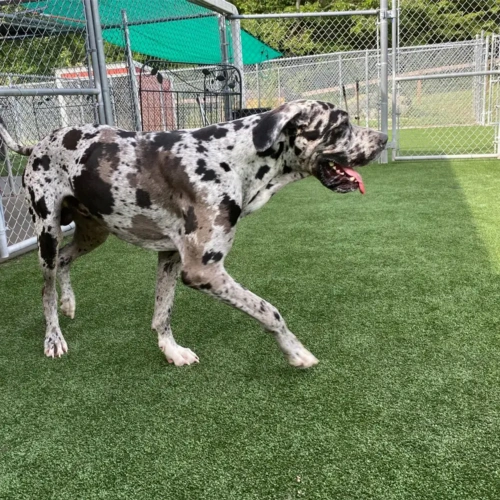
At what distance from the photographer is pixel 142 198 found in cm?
238

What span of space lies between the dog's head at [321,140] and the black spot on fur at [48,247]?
122cm

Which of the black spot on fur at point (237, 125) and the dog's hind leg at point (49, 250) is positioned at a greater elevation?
the black spot on fur at point (237, 125)

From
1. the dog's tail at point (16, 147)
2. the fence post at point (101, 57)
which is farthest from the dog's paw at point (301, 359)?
the fence post at point (101, 57)

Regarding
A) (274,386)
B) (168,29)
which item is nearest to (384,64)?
(168,29)

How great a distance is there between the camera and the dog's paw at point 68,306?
122 inches

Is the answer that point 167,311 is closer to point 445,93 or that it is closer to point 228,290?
point 228,290

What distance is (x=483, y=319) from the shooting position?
284cm

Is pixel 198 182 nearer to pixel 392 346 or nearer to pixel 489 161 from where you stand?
pixel 392 346

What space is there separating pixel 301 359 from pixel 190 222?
82 centimetres

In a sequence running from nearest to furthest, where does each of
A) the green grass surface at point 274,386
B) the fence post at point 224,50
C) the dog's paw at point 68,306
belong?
1. the green grass surface at point 274,386
2. the dog's paw at point 68,306
3. the fence post at point 224,50

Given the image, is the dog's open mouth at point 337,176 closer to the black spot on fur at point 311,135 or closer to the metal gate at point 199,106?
the black spot on fur at point 311,135

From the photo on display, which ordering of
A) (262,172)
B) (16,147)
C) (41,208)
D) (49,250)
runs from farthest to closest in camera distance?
1. (16,147)
2. (49,250)
3. (41,208)
4. (262,172)

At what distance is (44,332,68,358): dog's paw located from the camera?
2.73 m

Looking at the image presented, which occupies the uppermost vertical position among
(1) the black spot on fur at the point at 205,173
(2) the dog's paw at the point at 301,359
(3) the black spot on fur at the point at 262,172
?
(1) the black spot on fur at the point at 205,173
